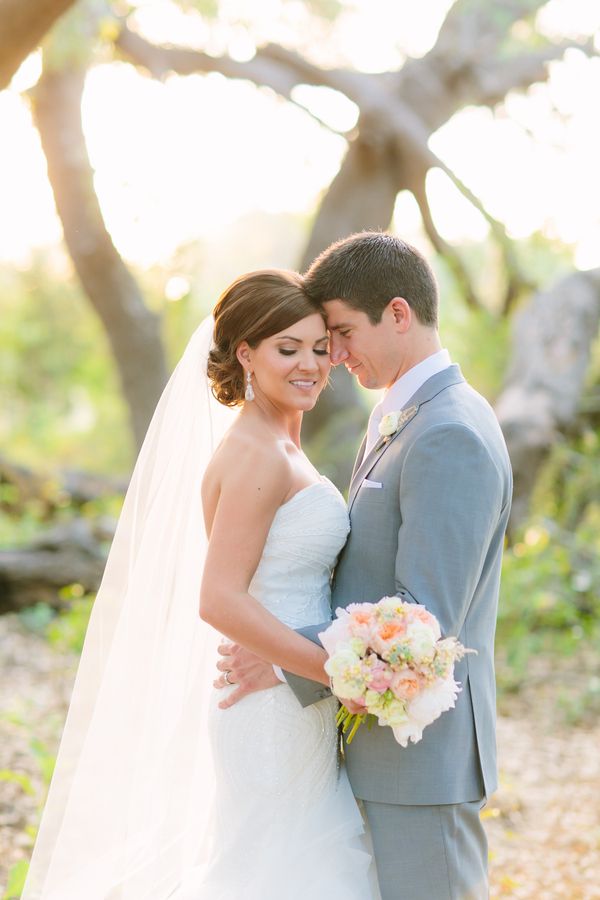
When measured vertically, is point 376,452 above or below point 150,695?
above

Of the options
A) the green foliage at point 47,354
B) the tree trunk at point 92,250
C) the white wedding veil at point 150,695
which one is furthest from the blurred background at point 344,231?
the green foliage at point 47,354

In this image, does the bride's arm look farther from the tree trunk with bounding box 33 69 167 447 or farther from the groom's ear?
the tree trunk with bounding box 33 69 167 447

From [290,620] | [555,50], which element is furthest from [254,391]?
[555,50]

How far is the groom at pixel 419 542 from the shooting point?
237 cm

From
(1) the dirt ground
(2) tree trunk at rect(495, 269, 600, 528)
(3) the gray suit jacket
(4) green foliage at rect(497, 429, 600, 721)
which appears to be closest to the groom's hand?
(3) the gray suit jacket

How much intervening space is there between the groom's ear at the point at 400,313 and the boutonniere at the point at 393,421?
0.24 meters

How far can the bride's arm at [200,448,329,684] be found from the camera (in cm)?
255

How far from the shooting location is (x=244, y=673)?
273cm

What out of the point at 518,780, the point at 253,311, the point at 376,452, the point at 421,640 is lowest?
the point at 421,640

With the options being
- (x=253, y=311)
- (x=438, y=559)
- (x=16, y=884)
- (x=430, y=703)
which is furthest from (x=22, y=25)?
(x=16, y=884)

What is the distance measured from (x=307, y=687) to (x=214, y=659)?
1.83 feet

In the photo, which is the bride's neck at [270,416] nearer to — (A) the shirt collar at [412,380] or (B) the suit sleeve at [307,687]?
(A) the shirt collar at [412,380]

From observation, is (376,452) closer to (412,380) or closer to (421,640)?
(412,380)

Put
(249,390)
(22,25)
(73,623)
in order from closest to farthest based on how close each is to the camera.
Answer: (249,390), (22,25), (73,623)
